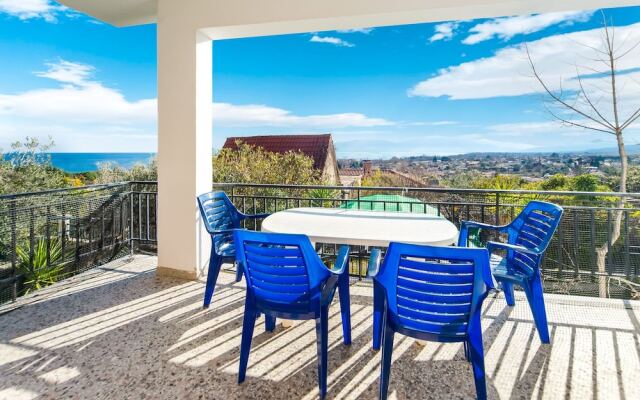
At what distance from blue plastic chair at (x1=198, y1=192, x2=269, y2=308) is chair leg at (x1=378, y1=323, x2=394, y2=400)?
1.19 metres

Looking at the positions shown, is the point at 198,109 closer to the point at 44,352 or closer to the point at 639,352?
the point at 44,352

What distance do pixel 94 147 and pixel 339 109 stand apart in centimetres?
1132

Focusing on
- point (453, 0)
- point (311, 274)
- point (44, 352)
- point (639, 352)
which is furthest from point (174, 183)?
point (639, 352)

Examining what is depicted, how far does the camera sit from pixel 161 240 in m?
3.43

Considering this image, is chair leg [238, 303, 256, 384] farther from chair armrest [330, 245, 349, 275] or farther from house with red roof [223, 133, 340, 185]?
house with red roof [223, 133, 340, 185]

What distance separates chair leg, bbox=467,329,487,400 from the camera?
1.49 meters

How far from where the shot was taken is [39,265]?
10.5 feet

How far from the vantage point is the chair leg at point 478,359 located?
58.7 inches

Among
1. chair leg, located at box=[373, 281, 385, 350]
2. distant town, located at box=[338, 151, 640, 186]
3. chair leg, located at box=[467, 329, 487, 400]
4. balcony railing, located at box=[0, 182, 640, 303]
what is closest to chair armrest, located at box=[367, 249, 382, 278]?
chair leg, located at box=[373, 281, 385, 350]

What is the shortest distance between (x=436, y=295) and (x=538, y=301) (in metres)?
1.06

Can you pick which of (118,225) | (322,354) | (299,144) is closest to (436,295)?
(322,354)

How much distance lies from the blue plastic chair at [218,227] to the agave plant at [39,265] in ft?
5.38

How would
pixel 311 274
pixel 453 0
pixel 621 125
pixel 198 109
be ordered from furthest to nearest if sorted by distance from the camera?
pixel 621 125, pixel 198 109, pixel 453 0, pixel 311 274

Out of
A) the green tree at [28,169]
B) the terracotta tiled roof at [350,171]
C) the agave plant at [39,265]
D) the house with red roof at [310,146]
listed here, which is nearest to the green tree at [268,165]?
the house with red roof at [310,146]
